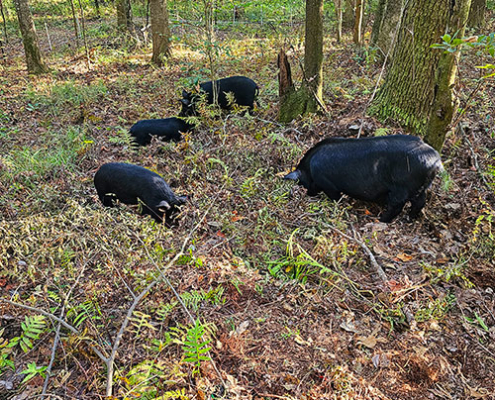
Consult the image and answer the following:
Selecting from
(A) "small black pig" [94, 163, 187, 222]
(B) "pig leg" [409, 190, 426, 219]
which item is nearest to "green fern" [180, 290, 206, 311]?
(A) "small black pig" [94, 163, 187, 222]

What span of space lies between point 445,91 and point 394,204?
1.73m

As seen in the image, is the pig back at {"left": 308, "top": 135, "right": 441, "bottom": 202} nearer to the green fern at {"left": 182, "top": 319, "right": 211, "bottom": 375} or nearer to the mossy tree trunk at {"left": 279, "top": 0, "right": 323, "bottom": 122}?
the mossy tree trunk at {"left": 279, "top": 0, "right": 323, "bottom": 122}

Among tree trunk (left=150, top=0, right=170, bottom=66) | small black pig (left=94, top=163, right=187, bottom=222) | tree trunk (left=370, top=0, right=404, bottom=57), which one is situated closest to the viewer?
small black pig (left=94, top=163, right=187, bottom=222)

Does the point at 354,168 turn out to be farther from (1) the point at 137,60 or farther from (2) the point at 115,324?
(1) the point at 137,60

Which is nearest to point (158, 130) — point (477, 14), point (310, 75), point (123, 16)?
point (310, 75)

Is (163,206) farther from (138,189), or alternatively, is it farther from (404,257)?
(404,257)

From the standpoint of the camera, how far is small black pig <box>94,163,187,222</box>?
14.4ft

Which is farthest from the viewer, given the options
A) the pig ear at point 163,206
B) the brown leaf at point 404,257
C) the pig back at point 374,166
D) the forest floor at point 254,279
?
the pig ear at point 163,206

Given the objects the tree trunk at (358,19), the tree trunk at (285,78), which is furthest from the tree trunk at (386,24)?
the tree trunk at (285,78)

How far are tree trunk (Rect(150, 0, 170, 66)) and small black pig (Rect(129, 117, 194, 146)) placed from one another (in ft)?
16.5

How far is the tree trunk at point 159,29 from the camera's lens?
1044cm

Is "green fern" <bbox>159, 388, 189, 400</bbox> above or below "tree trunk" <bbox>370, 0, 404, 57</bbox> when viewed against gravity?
below

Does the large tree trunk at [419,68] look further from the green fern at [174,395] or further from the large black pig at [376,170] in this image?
the green fern at [174,395]

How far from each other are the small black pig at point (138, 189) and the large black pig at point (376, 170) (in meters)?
1.66
